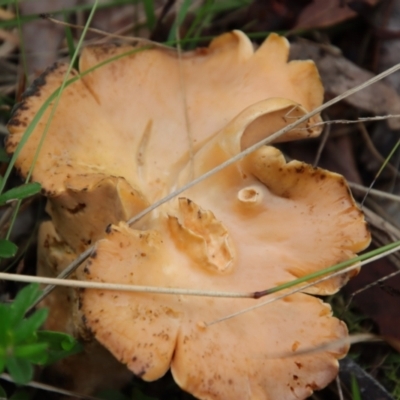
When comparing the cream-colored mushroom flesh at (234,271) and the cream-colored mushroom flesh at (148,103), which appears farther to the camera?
the cream-colored mushroom flesh at (148,103)

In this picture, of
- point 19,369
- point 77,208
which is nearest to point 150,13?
point 77,208

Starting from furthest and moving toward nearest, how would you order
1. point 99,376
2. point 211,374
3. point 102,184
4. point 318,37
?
1. point 318,37
2. point 99,376
3. point 102,184
4. point 211,374

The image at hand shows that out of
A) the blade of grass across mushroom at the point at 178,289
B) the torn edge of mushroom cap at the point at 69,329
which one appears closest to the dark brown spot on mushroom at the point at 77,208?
the torn edge of mushroom cap at the point at 69,329

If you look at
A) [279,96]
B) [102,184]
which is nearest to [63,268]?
[102,184]

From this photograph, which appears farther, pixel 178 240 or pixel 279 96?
pixel 279 96

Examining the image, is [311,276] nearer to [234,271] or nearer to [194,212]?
[234,271]

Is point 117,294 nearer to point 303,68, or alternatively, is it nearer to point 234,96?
point 234,96

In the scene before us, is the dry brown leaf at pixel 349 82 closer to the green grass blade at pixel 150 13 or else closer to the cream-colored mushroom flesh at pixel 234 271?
the green grass blade at pixel 150 13
